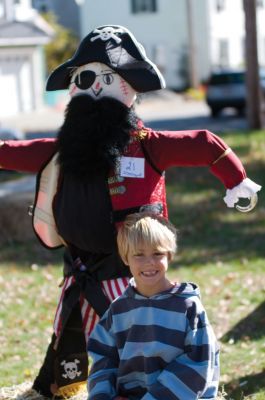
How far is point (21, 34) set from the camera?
29703 mm

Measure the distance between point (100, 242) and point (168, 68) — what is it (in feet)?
117

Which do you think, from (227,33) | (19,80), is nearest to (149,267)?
(19,80)

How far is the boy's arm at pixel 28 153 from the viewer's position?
445cm

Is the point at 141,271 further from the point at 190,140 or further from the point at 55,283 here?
the point at 55,283

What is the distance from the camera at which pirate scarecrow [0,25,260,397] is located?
4145 mm

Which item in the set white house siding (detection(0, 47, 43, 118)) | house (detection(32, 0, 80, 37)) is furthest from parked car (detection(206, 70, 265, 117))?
house (detection(32, 0, 80, 37))

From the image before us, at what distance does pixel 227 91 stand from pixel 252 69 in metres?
8.77

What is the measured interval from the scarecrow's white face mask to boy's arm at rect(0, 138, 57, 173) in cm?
36

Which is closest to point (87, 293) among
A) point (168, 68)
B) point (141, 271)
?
point (141, 271)

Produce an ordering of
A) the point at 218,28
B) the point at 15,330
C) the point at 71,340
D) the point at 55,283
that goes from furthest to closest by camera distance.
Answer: the point at 218,28 → the point at 55,283 → the point at 15,330 → the point at 71,340

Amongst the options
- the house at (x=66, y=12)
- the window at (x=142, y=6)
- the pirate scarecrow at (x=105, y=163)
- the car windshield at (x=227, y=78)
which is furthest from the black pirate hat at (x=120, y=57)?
the house at (x=66, y=12)

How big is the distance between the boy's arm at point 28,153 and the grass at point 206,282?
5.60 feet

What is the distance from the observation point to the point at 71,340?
178 inches

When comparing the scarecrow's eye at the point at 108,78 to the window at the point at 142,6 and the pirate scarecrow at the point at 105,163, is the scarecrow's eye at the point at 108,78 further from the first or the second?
the window at the point at 142,6
